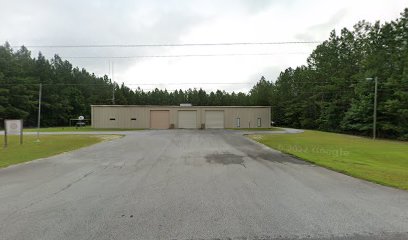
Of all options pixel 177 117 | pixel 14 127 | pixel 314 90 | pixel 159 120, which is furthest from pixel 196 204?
pixel 314 90

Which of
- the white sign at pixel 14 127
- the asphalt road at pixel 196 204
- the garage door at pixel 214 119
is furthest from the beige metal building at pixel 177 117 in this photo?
the asphalt road at pixel 196 204

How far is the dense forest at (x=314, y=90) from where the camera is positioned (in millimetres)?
36353

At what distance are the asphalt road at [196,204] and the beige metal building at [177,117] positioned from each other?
3050cm

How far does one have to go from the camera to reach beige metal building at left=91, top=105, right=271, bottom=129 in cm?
3984

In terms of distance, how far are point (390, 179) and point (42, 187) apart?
9122 millimetres

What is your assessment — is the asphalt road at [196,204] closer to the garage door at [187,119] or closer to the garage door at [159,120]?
the garage door at [159,120]

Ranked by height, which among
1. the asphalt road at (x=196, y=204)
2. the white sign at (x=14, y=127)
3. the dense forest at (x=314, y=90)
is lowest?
the asphalt road at (x=196, y=204)

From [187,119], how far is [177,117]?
1.40m

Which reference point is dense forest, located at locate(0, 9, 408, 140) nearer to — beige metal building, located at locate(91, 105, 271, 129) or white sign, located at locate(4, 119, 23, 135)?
beige metal building, located at locate(91, 105, 271, 129)

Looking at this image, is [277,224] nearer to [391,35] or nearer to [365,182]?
[365,182]

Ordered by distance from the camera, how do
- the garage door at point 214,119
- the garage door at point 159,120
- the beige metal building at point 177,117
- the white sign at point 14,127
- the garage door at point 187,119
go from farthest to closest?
the garage door at point 214,119 → the garage door at point 187,119 → the garage door at point 159,120 → the beige metal building at point 177,117 → the white sign at point 14,127

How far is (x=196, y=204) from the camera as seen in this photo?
5633 mm

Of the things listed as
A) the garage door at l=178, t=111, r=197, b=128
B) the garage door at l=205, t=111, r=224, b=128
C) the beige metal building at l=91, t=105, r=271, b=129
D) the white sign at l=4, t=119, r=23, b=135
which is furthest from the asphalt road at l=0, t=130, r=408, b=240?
the garage door at l=205, t=111, r=224, b=128

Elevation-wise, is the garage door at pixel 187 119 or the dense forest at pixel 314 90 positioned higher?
the dense forest at pixel 314 90
